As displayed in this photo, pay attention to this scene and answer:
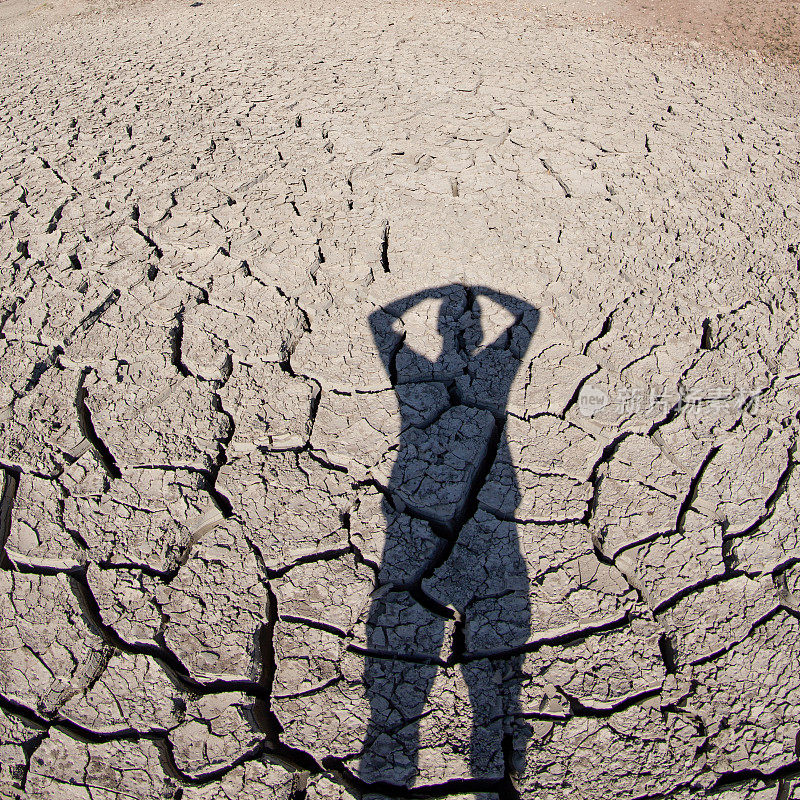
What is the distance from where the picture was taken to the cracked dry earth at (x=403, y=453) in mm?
1561

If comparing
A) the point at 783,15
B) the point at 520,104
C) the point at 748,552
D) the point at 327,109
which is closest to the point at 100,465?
the point at 748,552

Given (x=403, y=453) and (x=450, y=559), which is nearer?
(x=450, y=559)

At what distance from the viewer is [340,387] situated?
2369 mm

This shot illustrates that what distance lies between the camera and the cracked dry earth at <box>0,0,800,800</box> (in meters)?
1.56

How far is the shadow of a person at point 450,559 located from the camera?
157 cm

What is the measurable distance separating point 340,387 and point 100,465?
0.87 meters

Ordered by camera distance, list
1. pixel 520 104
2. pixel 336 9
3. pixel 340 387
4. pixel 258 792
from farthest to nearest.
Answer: pixel 336 9 → pixel 520 104 → pixel 340 387 → pixel 258 792

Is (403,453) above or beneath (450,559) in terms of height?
above

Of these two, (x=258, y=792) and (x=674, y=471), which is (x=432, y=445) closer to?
(x=674, y=471)

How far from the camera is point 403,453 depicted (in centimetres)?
215

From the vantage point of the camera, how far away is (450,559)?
187cm

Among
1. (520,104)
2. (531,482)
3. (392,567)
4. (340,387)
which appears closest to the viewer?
(392,567)

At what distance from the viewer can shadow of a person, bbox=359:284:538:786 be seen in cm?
157

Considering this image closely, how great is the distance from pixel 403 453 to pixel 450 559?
42 cm
